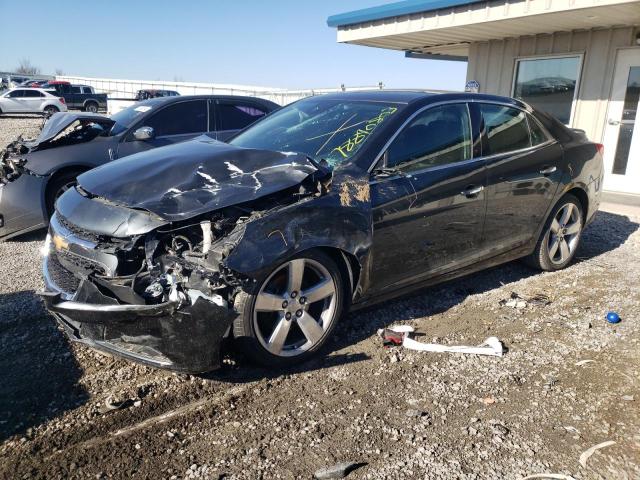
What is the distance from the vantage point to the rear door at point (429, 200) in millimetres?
3682

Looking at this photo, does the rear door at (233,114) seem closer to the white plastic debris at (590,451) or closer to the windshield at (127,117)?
the windshield at (127,117)

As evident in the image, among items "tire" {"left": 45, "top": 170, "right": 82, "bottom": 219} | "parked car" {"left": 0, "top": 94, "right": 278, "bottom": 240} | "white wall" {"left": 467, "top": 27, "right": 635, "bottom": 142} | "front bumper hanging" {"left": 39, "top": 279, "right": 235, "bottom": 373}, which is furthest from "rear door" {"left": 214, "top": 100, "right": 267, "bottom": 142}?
"white wall" {"left": 467, "top": 27, "right": 635, "bottom": 142}

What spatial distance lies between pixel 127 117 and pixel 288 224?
480cm

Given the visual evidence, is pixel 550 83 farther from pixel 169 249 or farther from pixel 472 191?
pixel 169 249

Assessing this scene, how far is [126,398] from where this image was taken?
3014mm

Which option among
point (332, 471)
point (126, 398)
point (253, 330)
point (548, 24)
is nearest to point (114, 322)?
point (126, 398)

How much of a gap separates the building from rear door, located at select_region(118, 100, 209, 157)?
4.43m

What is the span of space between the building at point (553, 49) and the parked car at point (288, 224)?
4.34 m

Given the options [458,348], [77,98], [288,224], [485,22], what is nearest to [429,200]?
[458,348]

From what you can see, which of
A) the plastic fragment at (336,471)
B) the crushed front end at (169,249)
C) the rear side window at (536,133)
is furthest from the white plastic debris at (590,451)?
the rear side window at (536,133)

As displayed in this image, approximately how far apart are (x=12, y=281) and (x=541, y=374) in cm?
448

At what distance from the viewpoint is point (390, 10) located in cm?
962

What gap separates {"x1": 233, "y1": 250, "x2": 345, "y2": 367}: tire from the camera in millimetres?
3070

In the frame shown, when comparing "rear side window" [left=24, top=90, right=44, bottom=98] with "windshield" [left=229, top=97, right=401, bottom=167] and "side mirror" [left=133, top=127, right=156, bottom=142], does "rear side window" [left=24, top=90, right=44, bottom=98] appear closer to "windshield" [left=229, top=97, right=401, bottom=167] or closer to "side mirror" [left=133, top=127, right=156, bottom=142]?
"side mirror" [left=133, top=127, right=156, bottom=142]
